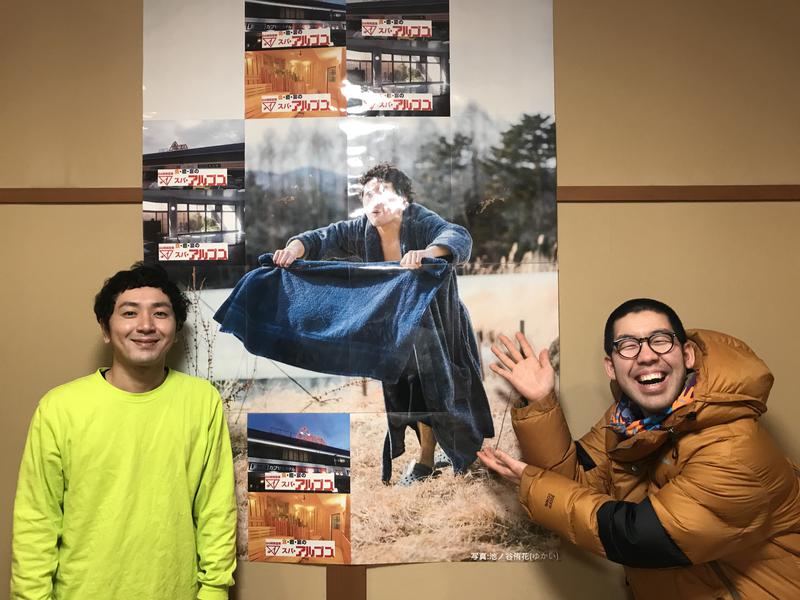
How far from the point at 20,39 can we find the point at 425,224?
5.54ft

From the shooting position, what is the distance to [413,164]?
196 cm

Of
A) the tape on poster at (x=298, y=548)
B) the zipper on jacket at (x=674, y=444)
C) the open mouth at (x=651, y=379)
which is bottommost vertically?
the tape on poster at (x=298, y=548)

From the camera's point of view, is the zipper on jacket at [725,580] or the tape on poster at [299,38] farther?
the tape on poster at [299,38]

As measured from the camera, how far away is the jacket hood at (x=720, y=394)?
1357mm

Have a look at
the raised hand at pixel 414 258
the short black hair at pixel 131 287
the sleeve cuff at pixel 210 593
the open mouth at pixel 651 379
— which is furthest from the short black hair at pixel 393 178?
the sleeve cuff at pixel 210 593

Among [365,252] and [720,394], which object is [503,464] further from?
[365,252]

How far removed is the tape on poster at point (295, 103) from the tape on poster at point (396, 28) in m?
0.29

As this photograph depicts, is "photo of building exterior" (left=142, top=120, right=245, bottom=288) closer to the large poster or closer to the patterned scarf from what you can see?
the large poster

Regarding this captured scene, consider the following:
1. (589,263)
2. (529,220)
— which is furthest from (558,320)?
(529,220)

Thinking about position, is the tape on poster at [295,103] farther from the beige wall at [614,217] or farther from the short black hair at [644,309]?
the short black hair at [644,309]

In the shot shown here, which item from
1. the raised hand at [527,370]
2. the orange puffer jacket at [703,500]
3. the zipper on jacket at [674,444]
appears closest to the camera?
the orange puffer jacket at [703,500]

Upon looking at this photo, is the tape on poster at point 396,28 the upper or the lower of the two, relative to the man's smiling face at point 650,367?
upper

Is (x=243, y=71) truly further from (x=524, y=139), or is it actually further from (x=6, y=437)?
(x=6, y=437)

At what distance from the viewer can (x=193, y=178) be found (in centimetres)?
199
